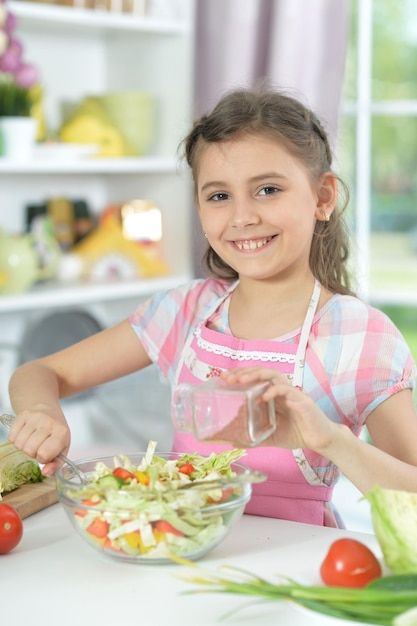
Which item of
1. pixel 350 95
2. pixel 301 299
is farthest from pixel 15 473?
pixel 350 95

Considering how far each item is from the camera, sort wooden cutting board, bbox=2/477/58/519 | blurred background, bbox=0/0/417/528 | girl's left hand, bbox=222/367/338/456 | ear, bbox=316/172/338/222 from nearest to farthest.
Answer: girl's left hand, bbox=222/367/338/456 < wooden cutting board, bbox=2/477/58/519 < ear, bbox=316/172/338/222 < blurred background, bbox=0/0/417/528

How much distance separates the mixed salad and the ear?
0.63 metres

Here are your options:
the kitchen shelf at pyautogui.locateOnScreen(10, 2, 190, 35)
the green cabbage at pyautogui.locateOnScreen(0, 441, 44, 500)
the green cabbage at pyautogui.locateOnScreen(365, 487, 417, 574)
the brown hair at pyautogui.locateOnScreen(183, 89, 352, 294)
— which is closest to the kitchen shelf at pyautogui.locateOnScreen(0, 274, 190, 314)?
the kitchen shelf at pyautogui.locateOnScreen(10, 2, 190, 35)

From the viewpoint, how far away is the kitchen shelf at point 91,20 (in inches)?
122

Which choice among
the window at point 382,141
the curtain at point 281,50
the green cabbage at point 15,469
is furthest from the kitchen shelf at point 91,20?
the green cabbage at point 15,469

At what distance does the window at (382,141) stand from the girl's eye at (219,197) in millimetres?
1748

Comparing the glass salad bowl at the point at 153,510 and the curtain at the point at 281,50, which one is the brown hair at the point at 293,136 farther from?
the curtain at the point at 281,50

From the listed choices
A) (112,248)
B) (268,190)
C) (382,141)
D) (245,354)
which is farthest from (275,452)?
(382,141)

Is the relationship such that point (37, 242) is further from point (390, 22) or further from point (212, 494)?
point (212, 494)

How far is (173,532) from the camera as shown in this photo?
1.21m

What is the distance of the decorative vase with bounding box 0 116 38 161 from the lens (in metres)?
3.00

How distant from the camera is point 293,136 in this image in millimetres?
1694

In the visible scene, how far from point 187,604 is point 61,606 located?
14 cm

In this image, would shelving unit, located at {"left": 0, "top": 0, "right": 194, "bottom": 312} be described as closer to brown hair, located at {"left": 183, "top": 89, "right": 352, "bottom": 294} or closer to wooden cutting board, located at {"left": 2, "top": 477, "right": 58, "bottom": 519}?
brown hair, located at {"left": 183, "top": 89, "right": 352, "bottom": 294}
